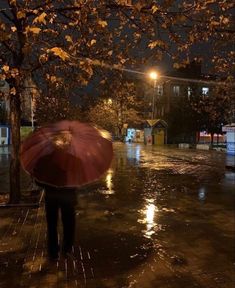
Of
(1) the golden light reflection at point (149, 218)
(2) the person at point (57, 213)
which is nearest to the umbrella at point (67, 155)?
(2) the person at point (57, 213)

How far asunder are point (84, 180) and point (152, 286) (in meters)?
1.59

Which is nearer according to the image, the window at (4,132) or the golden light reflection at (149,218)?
the golden light reflection at (149,218)

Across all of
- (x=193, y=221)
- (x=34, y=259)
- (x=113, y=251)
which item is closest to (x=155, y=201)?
(x=193, y=221)

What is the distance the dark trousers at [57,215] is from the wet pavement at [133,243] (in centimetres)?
22

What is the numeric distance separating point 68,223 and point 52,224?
0.23 m

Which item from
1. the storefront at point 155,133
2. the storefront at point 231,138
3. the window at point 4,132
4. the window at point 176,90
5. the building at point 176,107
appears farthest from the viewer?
the window at point 176,90

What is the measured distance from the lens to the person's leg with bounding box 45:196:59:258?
642 centimetres

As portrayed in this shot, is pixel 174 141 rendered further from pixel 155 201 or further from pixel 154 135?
pixel 155 201

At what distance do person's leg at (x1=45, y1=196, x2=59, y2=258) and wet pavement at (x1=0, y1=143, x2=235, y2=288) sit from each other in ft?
0.56

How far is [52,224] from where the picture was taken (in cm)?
659

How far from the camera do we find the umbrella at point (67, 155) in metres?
5.69

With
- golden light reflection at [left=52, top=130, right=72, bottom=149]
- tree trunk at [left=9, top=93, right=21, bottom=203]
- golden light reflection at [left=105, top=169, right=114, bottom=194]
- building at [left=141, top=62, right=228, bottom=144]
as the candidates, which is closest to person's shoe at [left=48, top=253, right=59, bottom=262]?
golden light reflection at [left=52, top=130, right=72, bottom=149]

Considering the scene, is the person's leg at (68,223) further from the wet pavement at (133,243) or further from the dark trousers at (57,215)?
the wet pavement at (133,243)

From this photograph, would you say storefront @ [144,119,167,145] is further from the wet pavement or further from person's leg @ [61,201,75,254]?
person's leg @ [61,201,75,254]
